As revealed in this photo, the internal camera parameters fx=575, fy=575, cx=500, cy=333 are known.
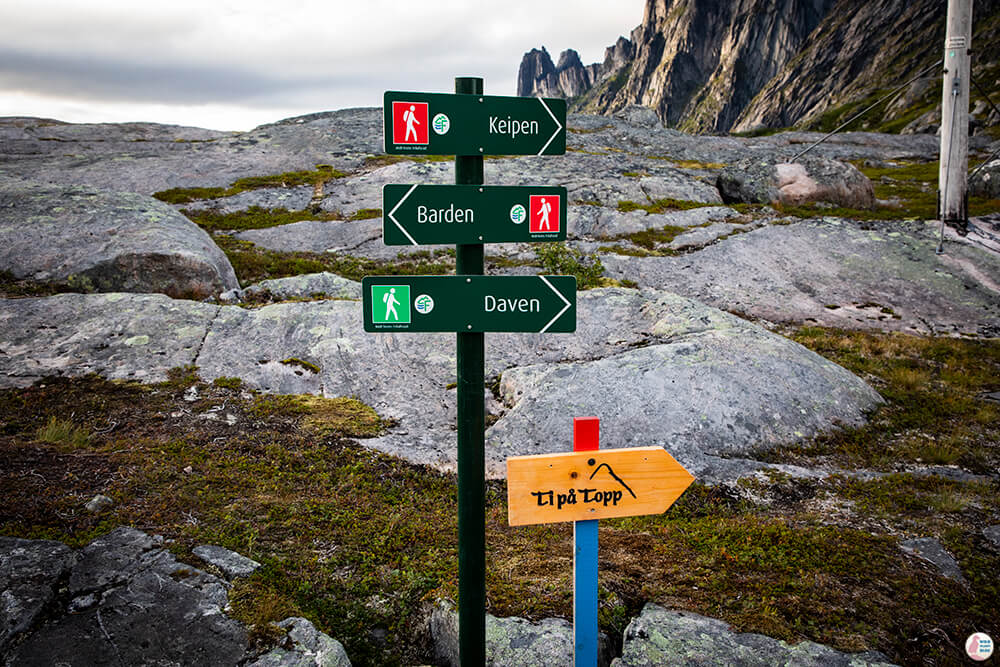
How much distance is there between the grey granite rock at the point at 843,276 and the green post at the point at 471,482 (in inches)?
722

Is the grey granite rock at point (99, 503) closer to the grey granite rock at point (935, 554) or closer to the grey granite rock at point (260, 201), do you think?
the grey granite rock at point (935, 554)

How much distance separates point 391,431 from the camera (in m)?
11.7

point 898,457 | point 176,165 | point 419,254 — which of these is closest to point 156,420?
point 898,457

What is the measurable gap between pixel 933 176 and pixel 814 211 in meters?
28.6

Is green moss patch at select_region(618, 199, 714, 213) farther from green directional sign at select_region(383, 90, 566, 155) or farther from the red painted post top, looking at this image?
the red painted post top

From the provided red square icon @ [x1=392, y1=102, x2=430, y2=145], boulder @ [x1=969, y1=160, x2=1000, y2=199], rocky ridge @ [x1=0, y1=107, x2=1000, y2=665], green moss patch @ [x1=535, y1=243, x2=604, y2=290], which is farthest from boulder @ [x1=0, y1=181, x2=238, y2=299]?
boulder @ [x1=969, y1=160, x2=1000, y2=199]

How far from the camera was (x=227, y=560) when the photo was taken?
6.68m

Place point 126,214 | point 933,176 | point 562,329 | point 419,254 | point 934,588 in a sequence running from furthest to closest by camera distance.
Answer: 1. point 933,176
2. point 419,254
3. point 126,214
4. point 934,588
5. point 562,329

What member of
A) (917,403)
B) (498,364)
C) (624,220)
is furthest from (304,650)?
(624,220)

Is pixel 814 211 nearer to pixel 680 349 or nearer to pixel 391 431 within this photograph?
pixel 680 349

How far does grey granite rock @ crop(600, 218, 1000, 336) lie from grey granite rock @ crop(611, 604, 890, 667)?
1685cm

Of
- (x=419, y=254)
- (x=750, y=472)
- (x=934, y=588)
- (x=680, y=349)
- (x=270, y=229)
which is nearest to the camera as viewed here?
(x=934, y=588)

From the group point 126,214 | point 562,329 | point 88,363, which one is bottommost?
point 88,363

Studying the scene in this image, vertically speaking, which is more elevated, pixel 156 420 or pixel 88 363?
pixel 88 363
